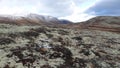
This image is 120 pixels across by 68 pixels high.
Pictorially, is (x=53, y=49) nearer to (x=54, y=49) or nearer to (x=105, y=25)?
(x=54, y=49)

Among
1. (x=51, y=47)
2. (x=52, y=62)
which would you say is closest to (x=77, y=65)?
(x=52, y=62)

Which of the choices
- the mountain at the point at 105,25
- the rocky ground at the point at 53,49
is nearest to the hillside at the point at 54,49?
the rocky ground at the point at 53,49

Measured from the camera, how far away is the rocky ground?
1288 centimetres

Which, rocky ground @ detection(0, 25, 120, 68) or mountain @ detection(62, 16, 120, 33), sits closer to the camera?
rocky ground @ detection(0, 25, 120, 68)

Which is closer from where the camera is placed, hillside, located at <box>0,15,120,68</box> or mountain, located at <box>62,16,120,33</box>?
hillside, located at <box>0,15,120,68</box>

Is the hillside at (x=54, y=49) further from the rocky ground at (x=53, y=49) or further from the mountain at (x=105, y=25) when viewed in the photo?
the mountain at (x=105, y=25)

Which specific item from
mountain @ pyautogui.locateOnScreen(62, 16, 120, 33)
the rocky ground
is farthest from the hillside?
mountain @ pyautogui.locateOnScreen(62, 16, 120, 33)

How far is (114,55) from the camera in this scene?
15023 millimetres

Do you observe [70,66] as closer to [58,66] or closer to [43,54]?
[58,66]

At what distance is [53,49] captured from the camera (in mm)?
14516

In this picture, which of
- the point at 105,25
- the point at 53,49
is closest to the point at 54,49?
the point at 53,49

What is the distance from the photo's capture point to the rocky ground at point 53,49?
12.9m

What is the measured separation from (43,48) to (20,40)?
1805 millimetres

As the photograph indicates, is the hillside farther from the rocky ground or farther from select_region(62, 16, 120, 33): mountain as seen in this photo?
select_region(62, 16, 120, 33): mountain
